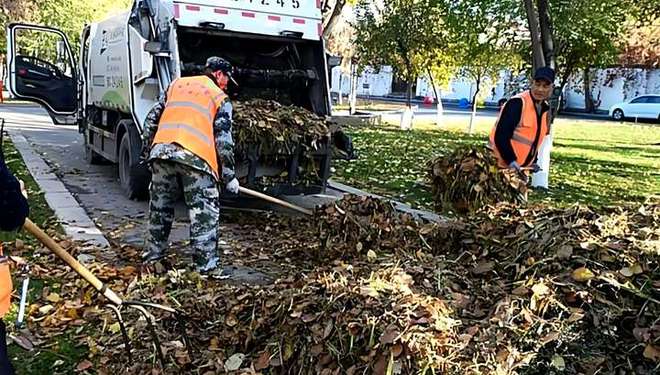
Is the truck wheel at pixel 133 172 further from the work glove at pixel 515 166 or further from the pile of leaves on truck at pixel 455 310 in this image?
the work glove at pixel 515 166

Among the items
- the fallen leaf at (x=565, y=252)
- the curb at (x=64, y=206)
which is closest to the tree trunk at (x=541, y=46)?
the curb at (x=64, y=206)

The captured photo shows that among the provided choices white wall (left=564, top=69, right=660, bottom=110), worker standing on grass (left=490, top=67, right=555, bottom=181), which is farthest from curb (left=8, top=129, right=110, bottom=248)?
white wall (left=564, top=69, right=660, bottom=110)

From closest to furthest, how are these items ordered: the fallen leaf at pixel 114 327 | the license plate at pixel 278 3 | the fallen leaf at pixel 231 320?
the fallen leaf at pixel 231 320, the fallen leaf at pixel 114 327, the license plate at pixel 278 3

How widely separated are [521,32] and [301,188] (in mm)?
7695

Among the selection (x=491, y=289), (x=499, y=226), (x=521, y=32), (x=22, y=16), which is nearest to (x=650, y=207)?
(x=499, y=226)

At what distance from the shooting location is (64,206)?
7656mm

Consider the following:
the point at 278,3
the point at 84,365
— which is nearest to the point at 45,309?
the point at 84,365

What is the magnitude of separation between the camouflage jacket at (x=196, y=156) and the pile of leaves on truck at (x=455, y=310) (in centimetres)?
99

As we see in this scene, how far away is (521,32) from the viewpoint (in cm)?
1330

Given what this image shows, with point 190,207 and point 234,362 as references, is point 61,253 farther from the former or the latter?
point 190,207

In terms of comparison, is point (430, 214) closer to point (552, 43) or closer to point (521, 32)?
point (552, 43)

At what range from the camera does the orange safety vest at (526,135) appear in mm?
5684

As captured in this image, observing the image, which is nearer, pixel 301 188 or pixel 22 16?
pixel 301 188

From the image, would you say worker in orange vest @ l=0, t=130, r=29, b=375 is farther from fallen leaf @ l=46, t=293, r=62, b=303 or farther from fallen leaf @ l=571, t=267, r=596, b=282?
fallen leaf @ l=571, t=267, r=596, b=282
